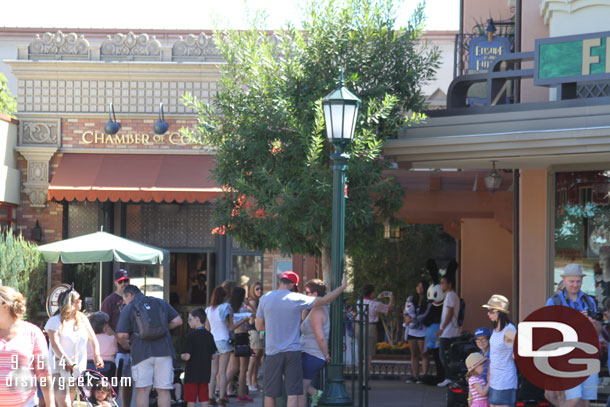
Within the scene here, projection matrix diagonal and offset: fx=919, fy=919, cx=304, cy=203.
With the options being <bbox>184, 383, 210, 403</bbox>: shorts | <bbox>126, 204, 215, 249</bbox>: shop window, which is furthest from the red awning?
<bbox>184, 383, 210, 403</bbox>: shorts

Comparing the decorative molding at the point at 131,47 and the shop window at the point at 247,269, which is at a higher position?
the decorative molding at the point at 131,47

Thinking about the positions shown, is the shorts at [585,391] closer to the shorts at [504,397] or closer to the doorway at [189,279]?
the shorts at [504,397]

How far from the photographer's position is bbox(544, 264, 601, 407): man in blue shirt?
8820 millimetres

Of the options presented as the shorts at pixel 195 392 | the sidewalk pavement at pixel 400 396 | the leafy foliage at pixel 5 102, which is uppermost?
the leafy foliage at pixel 5 102

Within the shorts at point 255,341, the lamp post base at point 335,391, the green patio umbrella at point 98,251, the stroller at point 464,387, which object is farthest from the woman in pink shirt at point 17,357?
the green patio umbrella at point 98,251

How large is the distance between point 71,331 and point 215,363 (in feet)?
11.6

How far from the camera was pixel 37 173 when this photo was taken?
64.5 ft

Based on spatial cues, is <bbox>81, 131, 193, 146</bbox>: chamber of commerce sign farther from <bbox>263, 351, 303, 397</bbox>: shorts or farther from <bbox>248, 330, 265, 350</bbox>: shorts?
<bbox>263, 351, 303, 397</bbox>: shorts

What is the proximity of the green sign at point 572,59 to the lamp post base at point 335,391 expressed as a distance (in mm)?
4049

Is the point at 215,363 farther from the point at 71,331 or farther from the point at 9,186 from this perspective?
the point at 9,186

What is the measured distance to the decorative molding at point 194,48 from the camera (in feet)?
64.7

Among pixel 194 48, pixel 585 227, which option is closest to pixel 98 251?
pixel 194 48

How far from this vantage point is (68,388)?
31.9 ft

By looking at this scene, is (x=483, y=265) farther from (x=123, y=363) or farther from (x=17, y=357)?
(x=17, y=357)
